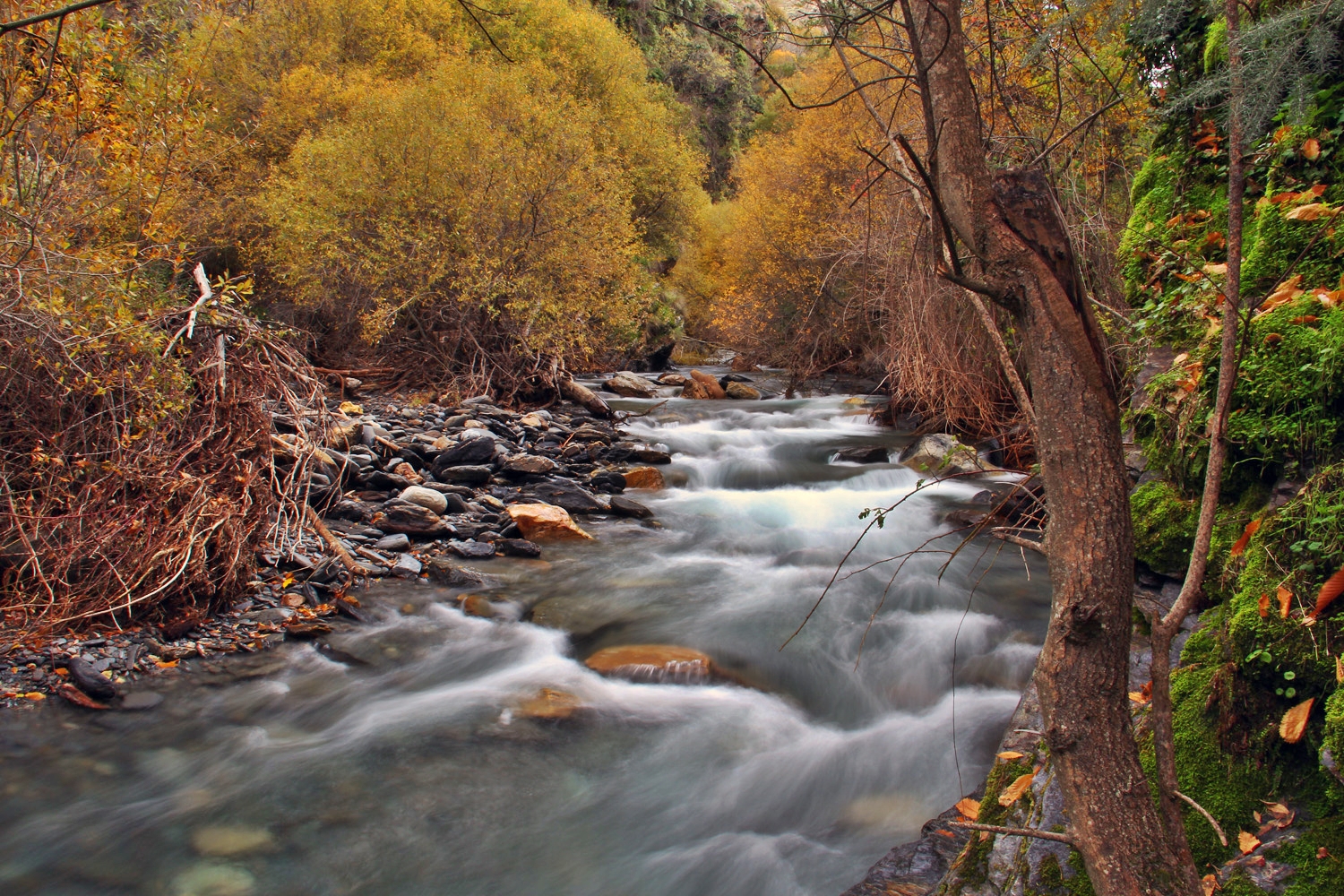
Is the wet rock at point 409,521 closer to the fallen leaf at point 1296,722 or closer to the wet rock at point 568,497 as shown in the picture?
the wet rock at point 568,497

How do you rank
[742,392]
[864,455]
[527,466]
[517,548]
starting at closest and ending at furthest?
[517,548]
[527,466]
[864,455]
[742,392]

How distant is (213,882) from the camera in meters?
3.66

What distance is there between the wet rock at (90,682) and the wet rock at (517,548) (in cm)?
355

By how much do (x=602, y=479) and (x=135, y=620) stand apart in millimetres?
5968

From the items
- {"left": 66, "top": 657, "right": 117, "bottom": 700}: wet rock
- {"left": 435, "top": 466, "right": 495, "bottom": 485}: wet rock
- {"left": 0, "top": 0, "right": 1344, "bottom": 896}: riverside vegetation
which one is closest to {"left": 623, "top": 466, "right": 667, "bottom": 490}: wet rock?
{"left": 0, "top": 0, "right": 1344, "bottom": 896}: riverside vegetation

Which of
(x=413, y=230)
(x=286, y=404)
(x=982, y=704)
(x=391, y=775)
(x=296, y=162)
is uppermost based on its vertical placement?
(x=296, y=162)

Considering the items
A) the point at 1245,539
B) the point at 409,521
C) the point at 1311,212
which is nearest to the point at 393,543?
the point at 409,521

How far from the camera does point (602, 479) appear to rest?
1055 cm

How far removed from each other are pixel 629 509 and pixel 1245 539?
7166 mm

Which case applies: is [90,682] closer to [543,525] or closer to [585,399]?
[543,525]

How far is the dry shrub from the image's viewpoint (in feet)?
16.1

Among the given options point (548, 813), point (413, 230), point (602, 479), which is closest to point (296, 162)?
point (413, 230)

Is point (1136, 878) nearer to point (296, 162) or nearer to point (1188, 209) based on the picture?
point (1188, 209)

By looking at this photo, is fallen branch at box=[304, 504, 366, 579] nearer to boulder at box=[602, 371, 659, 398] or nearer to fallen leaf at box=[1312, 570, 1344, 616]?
fallen leaf at box=[1312, 570, 1344, 616]
